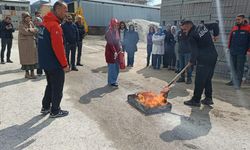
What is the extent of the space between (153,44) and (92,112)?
639 cm

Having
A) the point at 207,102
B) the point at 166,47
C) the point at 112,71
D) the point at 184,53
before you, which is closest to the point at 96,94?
the point at 112,71

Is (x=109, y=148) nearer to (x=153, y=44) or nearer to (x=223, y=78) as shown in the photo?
(x=223, y=78)

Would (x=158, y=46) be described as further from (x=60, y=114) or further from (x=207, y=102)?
(x=60, y=114)

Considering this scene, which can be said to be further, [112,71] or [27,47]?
[27,47]

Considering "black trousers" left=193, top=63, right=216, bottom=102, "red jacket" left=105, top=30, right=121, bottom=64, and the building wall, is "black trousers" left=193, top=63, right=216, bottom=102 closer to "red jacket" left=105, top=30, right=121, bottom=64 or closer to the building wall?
"red jacket" left=105, top=30, right=121, bottom=64

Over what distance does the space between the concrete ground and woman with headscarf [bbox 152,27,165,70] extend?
11.5 feet

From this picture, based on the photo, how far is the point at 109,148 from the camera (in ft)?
13.1

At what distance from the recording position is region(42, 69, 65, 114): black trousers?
4.92 m

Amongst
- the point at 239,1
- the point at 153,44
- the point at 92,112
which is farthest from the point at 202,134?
the point at 153,44

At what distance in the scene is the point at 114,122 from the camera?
5.04m

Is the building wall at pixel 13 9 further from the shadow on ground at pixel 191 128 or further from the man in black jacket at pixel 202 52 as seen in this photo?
the shadow on ground at pixel 191 128

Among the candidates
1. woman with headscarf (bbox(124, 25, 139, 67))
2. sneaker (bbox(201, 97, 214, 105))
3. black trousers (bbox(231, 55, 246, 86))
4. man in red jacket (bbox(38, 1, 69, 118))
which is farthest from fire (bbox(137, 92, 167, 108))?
woman with headscarf (bbox(124, 25, 139, 67))

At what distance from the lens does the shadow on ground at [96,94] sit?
643cm

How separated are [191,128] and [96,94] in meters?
2.88
